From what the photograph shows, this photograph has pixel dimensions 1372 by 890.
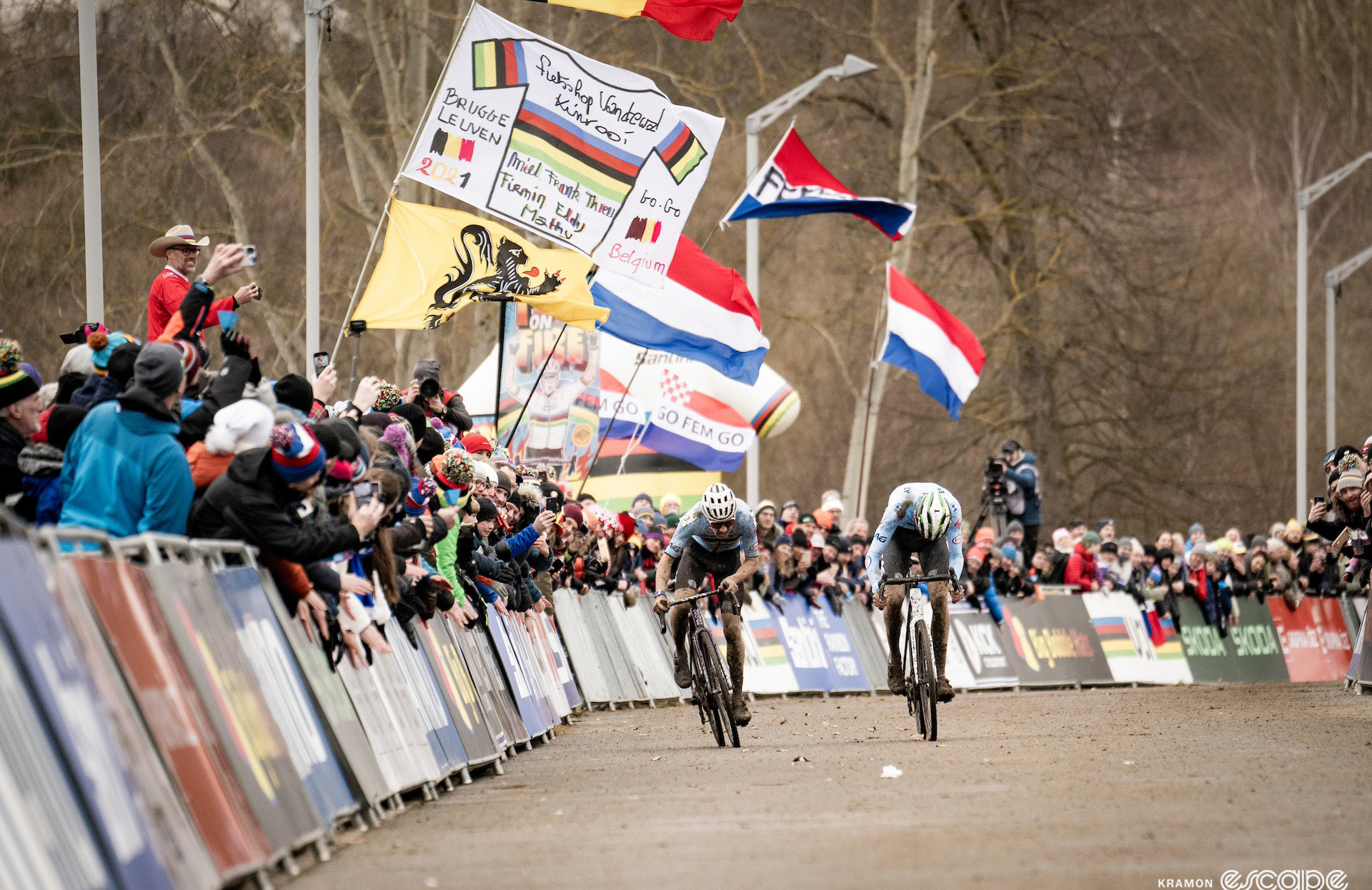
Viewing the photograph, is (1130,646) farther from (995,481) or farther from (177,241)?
(177,241)

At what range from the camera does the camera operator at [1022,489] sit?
2945 centimetres

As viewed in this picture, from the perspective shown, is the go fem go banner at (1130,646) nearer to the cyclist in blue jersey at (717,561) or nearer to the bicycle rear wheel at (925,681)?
the cyclist in blue jersey at (717,561)

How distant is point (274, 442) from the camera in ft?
29.9

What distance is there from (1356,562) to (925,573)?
669cm

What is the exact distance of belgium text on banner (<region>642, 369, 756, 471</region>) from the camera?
93.8ft

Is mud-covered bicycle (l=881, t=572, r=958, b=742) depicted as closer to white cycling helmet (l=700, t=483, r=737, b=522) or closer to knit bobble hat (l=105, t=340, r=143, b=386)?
white cycling helmet (l=700, t=483, r=737, b=522)

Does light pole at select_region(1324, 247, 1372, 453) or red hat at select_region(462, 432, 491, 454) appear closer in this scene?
red hat at select_region(462, 432, 491, 454)

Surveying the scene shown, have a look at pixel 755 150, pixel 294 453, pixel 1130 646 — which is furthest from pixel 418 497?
pixel 1130 646

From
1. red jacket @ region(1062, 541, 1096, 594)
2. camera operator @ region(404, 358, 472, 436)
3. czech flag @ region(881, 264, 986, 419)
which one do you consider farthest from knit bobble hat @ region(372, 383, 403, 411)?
red jacket @ region(1062, 541, 1096, 594)

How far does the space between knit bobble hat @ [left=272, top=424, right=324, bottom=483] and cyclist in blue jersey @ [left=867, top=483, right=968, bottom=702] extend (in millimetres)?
6904

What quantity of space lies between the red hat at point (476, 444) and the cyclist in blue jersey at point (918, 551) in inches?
118

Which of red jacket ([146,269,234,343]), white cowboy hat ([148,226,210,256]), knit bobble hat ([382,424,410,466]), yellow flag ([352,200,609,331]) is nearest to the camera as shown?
red jacket ([146,269,234,343])

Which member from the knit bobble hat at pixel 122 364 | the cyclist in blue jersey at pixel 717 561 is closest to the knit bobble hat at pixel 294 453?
the knit bobble hat at pixel 122 364

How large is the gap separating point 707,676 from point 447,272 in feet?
15.5
